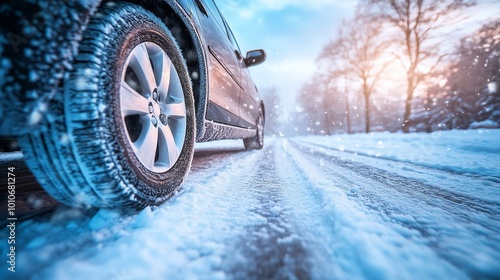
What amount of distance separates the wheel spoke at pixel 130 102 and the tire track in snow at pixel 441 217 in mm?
1124

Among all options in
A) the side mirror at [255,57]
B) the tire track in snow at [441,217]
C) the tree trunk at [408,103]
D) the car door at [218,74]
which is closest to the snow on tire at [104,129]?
the car door at [218,74]

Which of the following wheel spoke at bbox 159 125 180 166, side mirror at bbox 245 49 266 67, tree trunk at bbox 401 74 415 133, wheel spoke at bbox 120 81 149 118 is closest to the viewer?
wheel spoke at bbox 120 81 149 118

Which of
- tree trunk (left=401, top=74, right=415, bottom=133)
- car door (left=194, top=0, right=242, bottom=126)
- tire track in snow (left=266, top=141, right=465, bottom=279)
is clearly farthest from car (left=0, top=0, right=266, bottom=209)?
tree trunk (left=401, top=74, right=415, bottom=133)

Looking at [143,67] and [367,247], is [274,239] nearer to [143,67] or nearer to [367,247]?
[367,247]

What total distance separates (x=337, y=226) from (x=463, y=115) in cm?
2551

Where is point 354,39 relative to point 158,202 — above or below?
above

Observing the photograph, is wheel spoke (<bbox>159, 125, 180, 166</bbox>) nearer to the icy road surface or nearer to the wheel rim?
the wheel rim

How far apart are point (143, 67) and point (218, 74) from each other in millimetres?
915

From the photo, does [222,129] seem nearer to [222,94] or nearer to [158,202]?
[222,94]

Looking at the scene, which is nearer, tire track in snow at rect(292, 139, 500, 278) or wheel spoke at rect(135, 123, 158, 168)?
tire track in snow at rect(292, 139, 500, 278)

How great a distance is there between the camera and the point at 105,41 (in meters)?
0.76

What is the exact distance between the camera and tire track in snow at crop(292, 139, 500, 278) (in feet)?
2.01

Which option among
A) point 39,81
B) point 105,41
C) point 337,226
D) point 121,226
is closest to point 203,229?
point 121,226

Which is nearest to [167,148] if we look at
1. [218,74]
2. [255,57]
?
[218,74]
